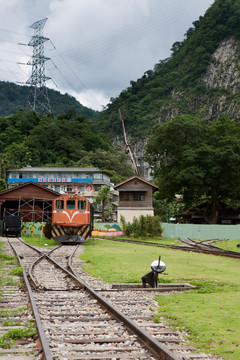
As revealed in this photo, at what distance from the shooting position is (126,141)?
6211 inches

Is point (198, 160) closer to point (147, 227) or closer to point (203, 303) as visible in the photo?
point (147, 227)

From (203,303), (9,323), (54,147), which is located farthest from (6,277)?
(54,147)

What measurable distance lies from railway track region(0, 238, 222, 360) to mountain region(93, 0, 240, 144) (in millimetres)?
143410

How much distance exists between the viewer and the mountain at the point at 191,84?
510ft

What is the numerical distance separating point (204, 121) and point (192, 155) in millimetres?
9198

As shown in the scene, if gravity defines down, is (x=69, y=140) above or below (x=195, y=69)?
below

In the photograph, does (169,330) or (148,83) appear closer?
(169,330)

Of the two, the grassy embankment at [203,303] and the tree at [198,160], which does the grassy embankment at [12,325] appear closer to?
the grassy embankment at [203,303]

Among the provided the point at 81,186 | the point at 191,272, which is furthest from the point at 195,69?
the point at 191,272

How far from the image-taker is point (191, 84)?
169125 mm

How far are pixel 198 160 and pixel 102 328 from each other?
4713cm

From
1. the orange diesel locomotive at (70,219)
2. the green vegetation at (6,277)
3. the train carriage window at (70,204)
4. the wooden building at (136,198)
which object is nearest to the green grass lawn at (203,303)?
the green vegetation at (6,277)

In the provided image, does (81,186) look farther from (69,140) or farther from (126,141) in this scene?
(126,141)

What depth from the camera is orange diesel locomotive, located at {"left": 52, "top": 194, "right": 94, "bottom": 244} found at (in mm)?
28330
